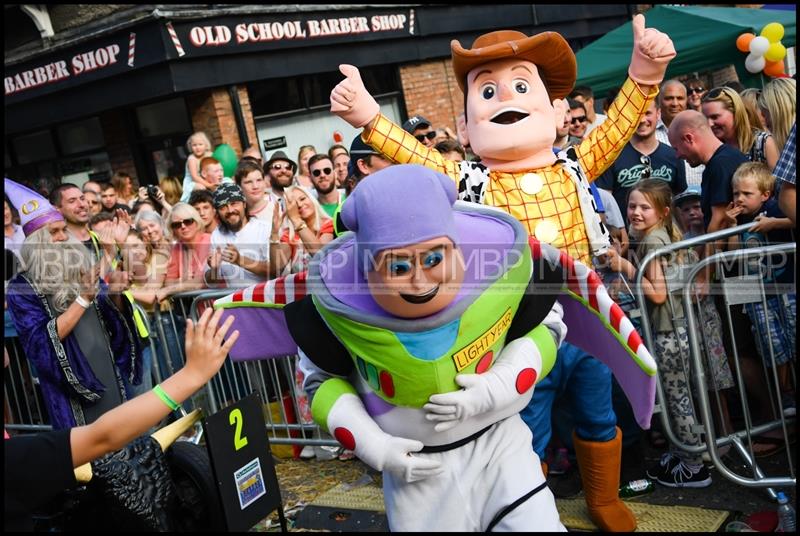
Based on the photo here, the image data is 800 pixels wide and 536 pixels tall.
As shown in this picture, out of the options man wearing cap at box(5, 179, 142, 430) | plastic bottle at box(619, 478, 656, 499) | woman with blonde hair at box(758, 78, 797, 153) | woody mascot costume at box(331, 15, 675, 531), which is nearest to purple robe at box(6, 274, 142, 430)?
man wearing cap at box(5, 179, 142, 430)

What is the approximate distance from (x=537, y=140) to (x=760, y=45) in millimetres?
6703

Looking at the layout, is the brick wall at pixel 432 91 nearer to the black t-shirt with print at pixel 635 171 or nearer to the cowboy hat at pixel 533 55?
the black t-shirt with print at pixel 635 171

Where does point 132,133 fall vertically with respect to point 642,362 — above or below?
above

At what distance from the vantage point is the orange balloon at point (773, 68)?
8.95 m

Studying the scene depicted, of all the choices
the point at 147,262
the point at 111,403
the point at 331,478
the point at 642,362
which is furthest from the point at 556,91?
the point at 147,262

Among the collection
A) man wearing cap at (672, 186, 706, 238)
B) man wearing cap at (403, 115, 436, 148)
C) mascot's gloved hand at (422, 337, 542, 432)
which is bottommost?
mascot's gloved hand at (422, 337, 542, 432)

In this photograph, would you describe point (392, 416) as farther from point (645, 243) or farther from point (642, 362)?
point (645, 243)

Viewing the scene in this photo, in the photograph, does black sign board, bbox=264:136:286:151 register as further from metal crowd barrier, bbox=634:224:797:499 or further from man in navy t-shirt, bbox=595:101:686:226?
metal crowd barrier, bbox=634:224:797:499

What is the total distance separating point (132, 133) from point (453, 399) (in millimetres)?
11436

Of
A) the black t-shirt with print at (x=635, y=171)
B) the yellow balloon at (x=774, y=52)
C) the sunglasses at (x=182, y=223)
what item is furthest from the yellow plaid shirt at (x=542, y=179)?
the yellow balloon at (x=774, y=52)

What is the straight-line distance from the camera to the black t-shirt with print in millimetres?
5391

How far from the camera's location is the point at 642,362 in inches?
108

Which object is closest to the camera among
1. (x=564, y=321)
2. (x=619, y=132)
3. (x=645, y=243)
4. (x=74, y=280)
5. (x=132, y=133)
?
(x=564, y=321)

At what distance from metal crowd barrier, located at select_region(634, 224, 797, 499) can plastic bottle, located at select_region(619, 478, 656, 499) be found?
0.80 feet
